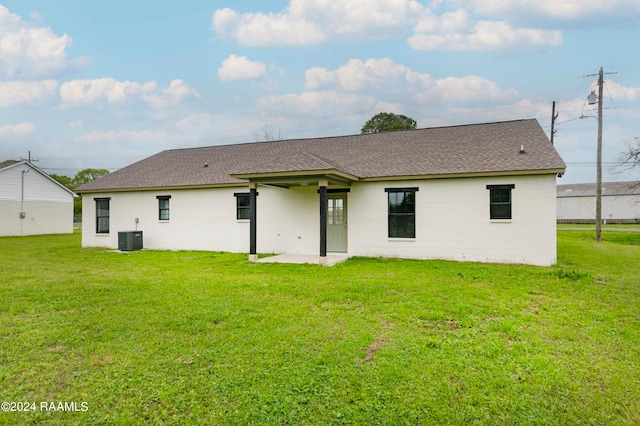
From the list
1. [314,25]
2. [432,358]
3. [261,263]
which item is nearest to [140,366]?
[432,358]

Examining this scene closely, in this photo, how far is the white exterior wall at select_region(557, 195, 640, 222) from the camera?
1394 inches

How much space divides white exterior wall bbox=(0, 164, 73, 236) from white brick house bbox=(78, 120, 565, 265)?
13.1 meters

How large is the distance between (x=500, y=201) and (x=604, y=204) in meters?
35.4

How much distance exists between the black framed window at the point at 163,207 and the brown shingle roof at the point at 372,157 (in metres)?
0.62

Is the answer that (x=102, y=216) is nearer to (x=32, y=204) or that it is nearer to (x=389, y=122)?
(x=32, y=204)

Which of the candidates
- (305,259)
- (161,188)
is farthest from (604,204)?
(161,188)

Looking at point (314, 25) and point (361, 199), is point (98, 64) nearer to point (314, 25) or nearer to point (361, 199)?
point (314, 25)

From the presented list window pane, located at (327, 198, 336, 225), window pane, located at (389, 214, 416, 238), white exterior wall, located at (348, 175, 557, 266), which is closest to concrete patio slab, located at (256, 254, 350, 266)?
white exterior wall, located at (348, 175, 557, 266)

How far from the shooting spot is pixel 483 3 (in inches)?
493

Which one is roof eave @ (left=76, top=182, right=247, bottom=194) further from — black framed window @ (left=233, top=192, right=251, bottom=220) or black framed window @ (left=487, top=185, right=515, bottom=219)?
black framed window @ (left=487, top=185, right=515, bottom=219)

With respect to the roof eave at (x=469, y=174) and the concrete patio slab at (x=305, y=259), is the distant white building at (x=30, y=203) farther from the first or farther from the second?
the roof eave at (x=469, y=174)

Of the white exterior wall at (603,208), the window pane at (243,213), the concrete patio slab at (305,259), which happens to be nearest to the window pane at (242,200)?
the window pane at (243,213)

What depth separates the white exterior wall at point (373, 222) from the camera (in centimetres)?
1076

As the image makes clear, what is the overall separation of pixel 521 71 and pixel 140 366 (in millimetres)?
18798
